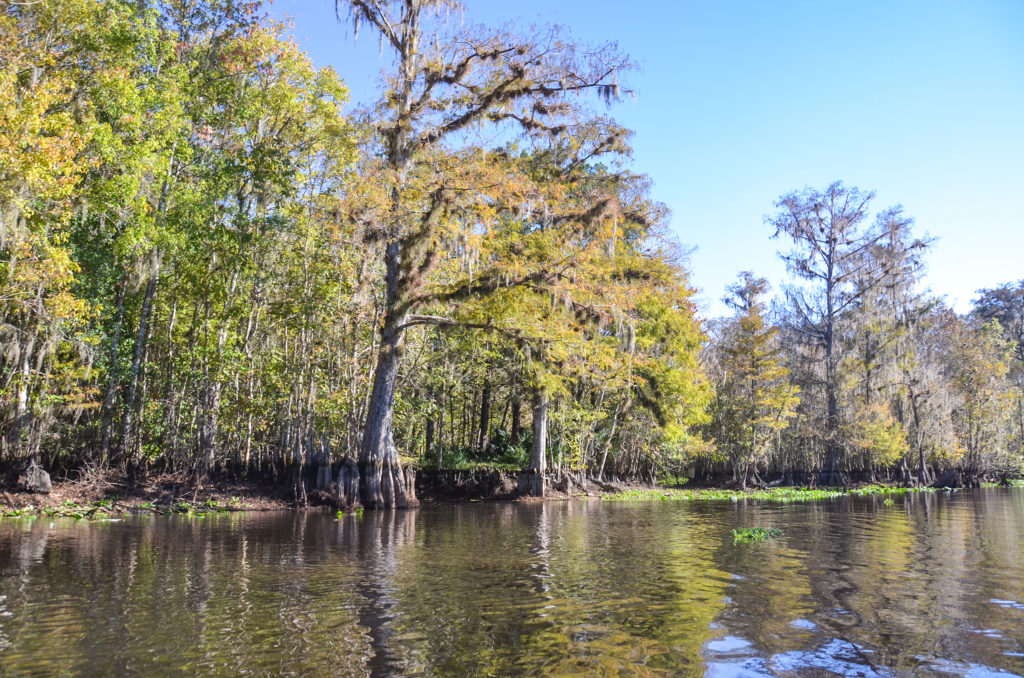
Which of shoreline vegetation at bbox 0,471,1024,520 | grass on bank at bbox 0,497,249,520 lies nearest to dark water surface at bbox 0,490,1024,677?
grass on bank at bbox 0,497,249,520

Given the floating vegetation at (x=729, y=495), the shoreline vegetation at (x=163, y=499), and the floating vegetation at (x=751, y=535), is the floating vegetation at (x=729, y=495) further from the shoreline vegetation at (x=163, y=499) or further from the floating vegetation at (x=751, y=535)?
the floating vegetation at (x=751, y=535)

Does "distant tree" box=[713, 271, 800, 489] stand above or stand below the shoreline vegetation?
above

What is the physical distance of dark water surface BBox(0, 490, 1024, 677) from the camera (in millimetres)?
4668

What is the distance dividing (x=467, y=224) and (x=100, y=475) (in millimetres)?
10723

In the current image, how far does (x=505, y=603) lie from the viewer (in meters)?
6.42

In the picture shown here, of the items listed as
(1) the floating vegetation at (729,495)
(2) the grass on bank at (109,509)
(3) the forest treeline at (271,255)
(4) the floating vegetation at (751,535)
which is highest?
(3) the forest treeline at (271,255)

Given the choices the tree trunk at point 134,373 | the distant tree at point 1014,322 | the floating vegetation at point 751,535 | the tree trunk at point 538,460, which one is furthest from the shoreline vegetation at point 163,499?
the distant tree at point 1014,322

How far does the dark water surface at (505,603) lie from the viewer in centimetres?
467

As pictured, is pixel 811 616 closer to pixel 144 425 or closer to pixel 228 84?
pixel 144 425

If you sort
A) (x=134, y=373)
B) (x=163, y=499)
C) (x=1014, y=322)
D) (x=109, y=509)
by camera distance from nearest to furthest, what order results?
1. (x=109, y=509)
2. (x=163, y=499)
3. (x=134, y=373)
4. (x=1014, y=322)

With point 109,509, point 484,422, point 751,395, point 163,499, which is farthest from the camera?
point 751,395

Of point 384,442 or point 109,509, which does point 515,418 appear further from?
point 109,509

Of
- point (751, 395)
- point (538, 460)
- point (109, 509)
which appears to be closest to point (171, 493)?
point (109, 509)

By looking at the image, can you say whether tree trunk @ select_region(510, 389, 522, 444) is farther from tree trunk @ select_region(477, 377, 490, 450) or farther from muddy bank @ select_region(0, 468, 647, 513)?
muddy bank @ select_region(0, 468, 647, 513)
